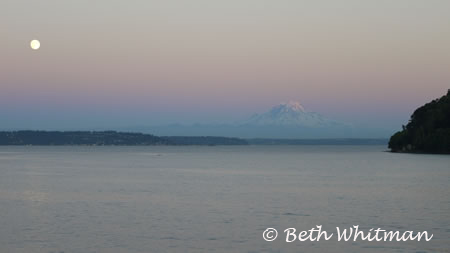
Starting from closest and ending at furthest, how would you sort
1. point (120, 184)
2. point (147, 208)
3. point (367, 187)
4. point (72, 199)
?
point (147, 208), point (72, 199), point (367, 187), point (120, 184)

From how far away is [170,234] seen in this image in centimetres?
4025

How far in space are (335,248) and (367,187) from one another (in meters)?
44.1

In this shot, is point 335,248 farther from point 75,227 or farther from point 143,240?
point 75,227

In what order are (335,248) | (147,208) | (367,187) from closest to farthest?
(335,248)
(147,208)
(367,187)

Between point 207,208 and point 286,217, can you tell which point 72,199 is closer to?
point 207,208

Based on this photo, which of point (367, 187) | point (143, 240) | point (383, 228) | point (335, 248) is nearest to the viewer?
point (335, 248)

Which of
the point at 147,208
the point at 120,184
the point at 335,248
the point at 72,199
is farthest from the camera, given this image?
the point at 120,184

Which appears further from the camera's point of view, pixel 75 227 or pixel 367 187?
pixel 367 187

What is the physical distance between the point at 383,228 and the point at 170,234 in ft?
42.1

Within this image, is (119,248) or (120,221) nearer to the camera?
(119,248)

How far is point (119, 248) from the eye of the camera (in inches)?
1405

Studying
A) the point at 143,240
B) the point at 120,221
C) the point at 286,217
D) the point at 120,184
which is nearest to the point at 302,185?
the point at 120,184

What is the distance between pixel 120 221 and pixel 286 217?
11.2 meters

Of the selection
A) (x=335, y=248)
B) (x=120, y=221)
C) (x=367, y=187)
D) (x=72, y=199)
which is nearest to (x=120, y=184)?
(x=72, y=199)
